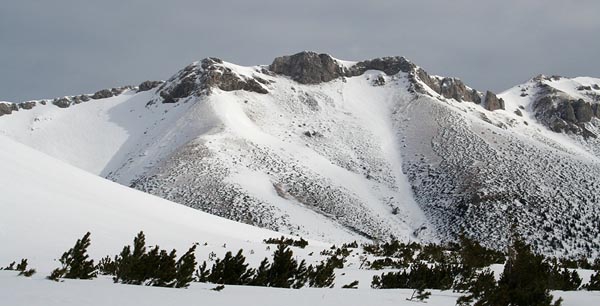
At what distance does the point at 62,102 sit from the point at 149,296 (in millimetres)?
108973

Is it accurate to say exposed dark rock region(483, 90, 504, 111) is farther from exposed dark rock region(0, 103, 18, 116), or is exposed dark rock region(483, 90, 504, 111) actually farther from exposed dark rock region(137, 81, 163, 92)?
exposed dark rock region(0, 103, 18, 116)

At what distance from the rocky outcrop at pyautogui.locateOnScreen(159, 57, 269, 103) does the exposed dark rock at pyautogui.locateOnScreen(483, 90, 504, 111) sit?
51.0m

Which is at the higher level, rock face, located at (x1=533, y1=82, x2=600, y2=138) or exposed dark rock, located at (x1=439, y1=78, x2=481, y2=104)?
exposed dark rock, located at (x1=439, y1=78, x2=481, y2=104)

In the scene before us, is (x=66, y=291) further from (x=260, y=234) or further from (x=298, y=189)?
(x=298, y=189)

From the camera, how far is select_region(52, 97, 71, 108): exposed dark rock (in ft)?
327

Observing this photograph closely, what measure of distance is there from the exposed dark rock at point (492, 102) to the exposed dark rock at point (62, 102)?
94.8m

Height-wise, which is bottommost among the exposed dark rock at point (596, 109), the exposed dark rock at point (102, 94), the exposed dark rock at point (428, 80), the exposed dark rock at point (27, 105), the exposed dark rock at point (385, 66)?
the exposed dark rock at point (596, 109)

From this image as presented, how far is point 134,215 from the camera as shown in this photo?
16.4 meters

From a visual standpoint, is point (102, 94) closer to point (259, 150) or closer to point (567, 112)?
point (259, 150)

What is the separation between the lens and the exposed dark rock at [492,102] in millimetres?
100688

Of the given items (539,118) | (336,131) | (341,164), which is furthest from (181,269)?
(539,118)

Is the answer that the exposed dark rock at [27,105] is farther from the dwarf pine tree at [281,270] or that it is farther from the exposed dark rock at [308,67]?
the dwarf pine tree at [281,270]

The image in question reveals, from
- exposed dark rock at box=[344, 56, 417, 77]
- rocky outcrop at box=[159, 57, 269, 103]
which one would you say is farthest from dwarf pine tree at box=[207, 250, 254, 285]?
exposed dark rock at box=[344, 56, 417, 77]

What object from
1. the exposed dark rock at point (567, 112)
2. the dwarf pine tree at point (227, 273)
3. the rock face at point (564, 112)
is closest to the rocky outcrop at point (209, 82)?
the rock face at point (564, 112)
